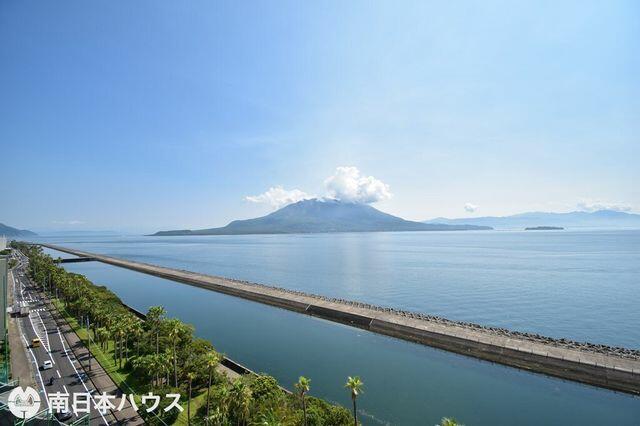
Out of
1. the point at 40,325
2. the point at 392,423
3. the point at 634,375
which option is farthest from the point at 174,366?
the point at 634,375

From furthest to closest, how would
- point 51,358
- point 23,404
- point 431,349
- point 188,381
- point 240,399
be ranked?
point 431,349
point 51,358
point 188,381
point 240,399
point 23,404

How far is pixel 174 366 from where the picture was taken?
35.5 metres

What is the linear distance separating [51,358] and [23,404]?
94.8ft

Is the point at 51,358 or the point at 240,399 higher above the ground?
the point at 240,399

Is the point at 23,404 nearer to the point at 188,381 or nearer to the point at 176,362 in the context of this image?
the point at 188,381

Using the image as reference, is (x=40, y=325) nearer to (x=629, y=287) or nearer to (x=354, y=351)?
(x=354, y=351)

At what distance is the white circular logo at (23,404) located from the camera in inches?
667

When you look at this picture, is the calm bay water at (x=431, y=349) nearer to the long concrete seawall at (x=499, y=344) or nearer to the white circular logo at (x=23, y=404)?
the long concrete seawall at (x=499, y=344)

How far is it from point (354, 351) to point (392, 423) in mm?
17860

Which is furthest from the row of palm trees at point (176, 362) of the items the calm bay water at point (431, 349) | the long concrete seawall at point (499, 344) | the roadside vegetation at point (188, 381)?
the long concrete seawall at point (499, 344)

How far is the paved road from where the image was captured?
3149cm

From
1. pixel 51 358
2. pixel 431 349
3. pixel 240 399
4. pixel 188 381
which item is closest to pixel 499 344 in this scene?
pixel 431 349

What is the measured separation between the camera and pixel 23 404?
17.9m

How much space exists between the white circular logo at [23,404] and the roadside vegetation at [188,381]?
31.3ft
